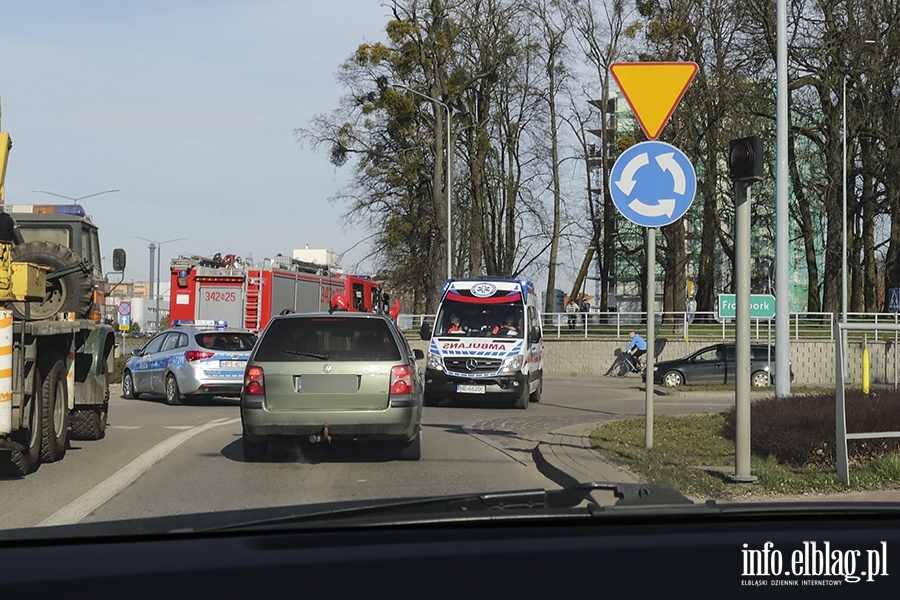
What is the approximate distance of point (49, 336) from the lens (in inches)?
413

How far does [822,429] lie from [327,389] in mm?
4882

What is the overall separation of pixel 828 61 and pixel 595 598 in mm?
37534

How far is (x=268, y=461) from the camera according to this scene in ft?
38.4

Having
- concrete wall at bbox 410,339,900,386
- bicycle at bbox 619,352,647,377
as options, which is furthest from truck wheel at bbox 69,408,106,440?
concrete wall at bbox 410,339,900,386

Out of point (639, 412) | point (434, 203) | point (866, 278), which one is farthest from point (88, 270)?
point (866, 278)

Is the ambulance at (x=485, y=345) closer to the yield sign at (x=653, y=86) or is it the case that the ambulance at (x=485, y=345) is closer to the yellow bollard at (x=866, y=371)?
the yellow bollard at (x=866, y=371)

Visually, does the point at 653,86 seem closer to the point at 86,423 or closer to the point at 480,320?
the point at 86,423

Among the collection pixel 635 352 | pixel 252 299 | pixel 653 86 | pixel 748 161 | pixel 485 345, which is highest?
pixel 653 86

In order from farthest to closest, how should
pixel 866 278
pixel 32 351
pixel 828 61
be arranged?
pixel 866 278 < pixel 828 61 < pixel 32 351

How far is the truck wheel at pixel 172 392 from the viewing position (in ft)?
67.1

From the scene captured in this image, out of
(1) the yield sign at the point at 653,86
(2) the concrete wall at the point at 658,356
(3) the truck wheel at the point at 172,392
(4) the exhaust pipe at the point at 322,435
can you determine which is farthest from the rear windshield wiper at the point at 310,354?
(2) the concrete wall at the point at 658,356

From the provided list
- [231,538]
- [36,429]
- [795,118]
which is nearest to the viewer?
[231,538]

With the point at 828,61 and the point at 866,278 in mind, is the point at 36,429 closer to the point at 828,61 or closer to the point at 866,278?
the point at 828,61

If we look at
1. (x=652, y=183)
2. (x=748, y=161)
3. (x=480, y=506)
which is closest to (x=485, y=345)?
(x=652, y=183)
